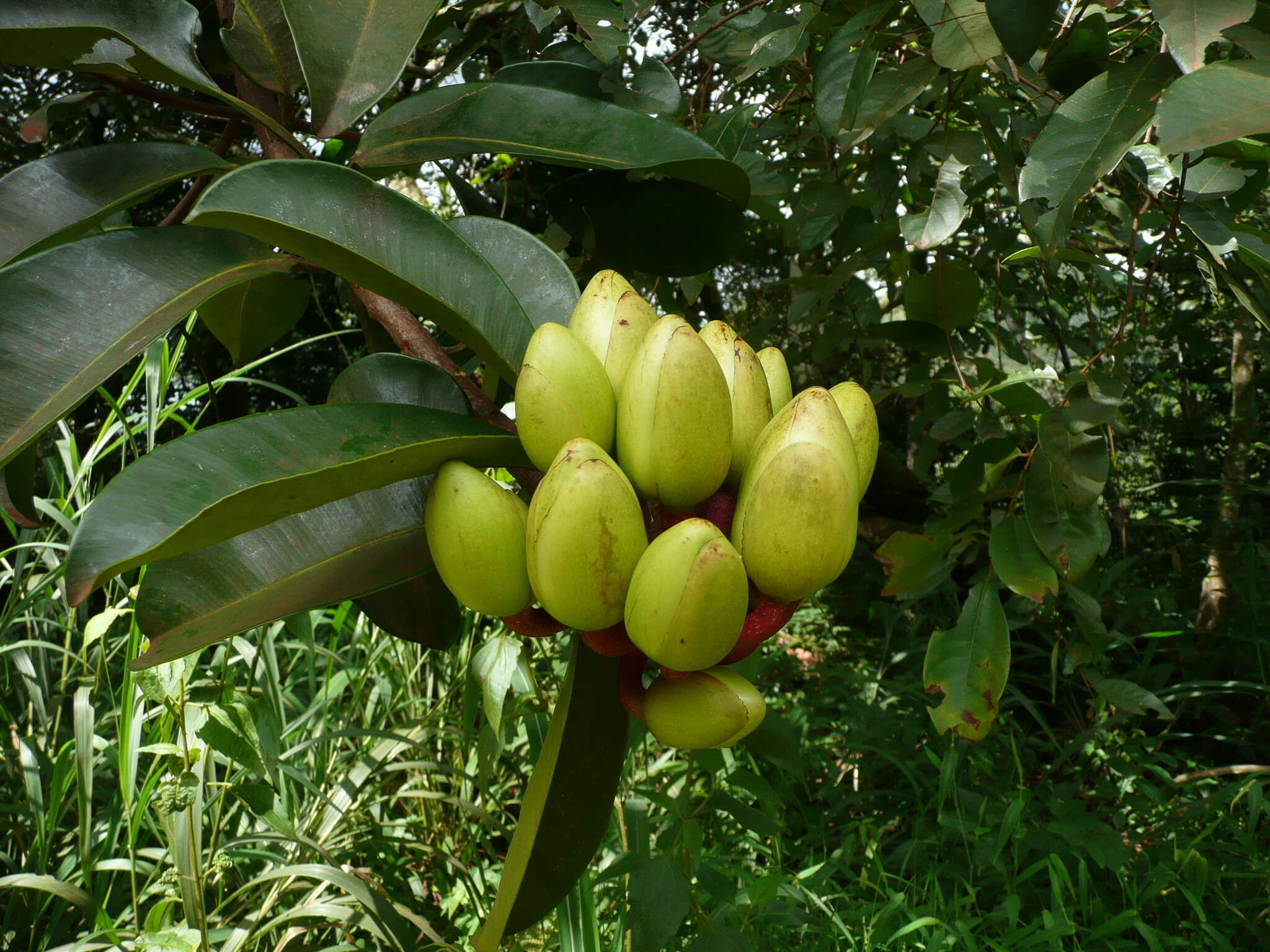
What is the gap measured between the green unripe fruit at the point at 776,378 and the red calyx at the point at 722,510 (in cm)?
10

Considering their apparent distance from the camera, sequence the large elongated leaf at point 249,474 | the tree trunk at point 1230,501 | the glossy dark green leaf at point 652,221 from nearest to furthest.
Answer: the large elongated leaf at point 249,474
the glossy dark green leaf at point 652,221
the tree trunk at point 1230,501

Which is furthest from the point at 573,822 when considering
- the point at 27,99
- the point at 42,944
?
the point at 27,99

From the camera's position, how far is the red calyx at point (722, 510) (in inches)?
17.4

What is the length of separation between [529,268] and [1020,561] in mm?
598

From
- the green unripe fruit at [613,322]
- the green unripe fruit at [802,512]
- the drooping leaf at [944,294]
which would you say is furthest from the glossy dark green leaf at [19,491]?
the drooping leaf at [944,294]

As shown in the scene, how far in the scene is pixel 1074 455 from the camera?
0.82 metres

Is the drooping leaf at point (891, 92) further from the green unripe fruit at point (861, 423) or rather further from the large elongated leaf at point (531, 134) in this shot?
the green unripe fruit at point (861, 423)

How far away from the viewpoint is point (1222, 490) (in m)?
2.75

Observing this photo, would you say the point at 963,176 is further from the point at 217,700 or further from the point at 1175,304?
the point at 1175,304

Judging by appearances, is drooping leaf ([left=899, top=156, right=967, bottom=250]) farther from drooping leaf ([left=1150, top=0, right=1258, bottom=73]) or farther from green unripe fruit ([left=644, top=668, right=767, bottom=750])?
green unripe fruit ([left=644, top=668, right=767, bottom=750])

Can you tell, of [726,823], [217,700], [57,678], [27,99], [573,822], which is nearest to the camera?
[573,822]

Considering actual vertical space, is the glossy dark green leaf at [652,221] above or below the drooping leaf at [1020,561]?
above

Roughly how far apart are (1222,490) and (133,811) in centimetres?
299

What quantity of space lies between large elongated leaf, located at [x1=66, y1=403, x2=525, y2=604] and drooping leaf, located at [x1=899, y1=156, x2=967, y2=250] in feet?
2.04
